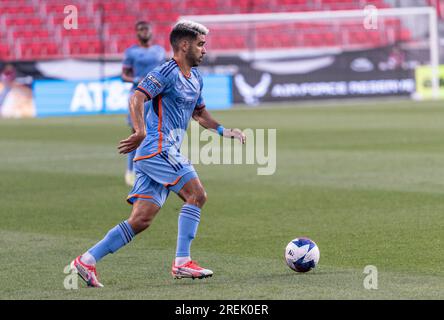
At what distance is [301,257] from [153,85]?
1.69 m

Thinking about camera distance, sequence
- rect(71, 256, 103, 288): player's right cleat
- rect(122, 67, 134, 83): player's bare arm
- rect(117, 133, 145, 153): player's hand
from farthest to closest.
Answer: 1. rect(122, 67, 134, 83): player's bare arm
2. rect(71, 256, 103, 288): player's right cleat
3. rect(117, 133, 145, 153): player's hand

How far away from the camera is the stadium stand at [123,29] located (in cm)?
3572

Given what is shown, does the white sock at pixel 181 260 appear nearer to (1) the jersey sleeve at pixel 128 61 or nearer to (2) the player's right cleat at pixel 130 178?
(2) the player's right cleat at pixel 130 178

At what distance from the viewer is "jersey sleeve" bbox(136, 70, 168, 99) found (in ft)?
24.7

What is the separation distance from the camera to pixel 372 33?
129 ft

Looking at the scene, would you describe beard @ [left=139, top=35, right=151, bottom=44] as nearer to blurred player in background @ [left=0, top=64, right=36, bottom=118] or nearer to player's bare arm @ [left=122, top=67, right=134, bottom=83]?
player's bare arm @ [left=122, top=67, right=134, bottom=83]

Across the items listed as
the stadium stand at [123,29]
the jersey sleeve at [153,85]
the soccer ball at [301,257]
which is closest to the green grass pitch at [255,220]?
the soccer ball at [301,257]

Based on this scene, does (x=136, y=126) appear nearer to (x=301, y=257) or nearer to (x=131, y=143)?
(x=131, y=143)

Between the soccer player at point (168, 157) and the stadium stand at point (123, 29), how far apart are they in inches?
1016

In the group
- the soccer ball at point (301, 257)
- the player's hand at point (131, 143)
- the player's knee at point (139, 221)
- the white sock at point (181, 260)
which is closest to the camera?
the player's hand at point (131, 143)

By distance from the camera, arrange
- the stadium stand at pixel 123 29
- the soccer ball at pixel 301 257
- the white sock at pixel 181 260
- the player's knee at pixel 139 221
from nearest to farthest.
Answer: the player's knee at pixel 139 221 → the white sock at pixel 181 260 → the soccer ball at pixel 301 257 → the stadium stand at pixel 123 29

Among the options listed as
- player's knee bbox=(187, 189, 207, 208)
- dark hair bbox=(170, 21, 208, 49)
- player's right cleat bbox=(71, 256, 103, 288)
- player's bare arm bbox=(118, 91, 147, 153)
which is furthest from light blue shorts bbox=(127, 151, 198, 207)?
dark hair bbox=(170, 21, 208, 49)

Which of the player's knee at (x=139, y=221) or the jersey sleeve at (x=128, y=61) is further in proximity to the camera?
the jersey sleeve at (x=128, y=61)

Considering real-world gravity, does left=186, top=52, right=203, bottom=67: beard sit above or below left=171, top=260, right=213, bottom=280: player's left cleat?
above
